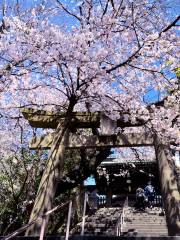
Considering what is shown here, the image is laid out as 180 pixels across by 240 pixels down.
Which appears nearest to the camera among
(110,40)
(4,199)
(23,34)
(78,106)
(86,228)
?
(23,34)

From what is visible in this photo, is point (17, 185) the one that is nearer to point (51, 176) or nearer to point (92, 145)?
point (92, 145)

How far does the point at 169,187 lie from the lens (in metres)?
7.05

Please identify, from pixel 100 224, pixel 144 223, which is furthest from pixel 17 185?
pixel 144 223

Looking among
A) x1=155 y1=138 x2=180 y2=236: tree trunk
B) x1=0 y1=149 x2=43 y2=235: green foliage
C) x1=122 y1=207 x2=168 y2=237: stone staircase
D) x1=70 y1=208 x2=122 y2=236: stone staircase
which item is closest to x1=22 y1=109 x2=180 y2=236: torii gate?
x1=155 y1=138 x2=180 y2=236: tree trunk

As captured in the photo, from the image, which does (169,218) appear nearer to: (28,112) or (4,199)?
(28,112)

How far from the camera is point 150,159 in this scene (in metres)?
16.1

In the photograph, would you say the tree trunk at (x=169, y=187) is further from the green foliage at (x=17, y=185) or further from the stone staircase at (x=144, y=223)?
the stone staircase at (x=144, y=223)

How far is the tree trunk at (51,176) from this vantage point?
6.82m

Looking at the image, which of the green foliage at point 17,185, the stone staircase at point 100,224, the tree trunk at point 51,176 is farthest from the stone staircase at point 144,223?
the tree trunk at point 51,176

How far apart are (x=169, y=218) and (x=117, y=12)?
4.56 meters

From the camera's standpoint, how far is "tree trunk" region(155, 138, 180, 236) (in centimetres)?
660

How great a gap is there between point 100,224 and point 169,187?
280 inches

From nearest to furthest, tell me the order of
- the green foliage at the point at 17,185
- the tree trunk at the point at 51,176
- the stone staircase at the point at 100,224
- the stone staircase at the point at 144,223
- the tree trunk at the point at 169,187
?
the tree trunk at the point at 169,187, the tree trunk at the point at 51,176, the green foliage at the point at 17,185, the stone staircase at the point at 100,224, the stone staircase at the point at 144,223

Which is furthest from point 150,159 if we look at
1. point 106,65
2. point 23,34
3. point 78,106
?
point 23,34
